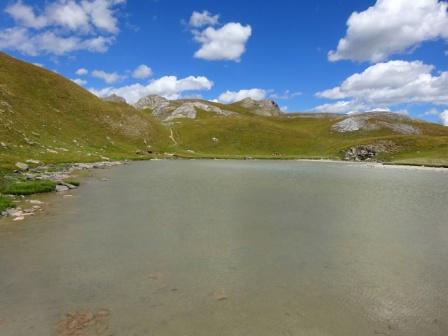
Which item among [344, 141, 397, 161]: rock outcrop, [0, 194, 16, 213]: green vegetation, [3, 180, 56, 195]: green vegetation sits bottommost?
[0, 194, 16, 213]: green vegetation

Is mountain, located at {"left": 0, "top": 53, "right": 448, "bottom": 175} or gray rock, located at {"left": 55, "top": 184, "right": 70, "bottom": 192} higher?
mountain, located at {"left": 0, "top": 53, "right": 448, "bottom": 175}

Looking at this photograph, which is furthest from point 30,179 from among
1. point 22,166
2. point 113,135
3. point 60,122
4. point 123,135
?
point 123,135

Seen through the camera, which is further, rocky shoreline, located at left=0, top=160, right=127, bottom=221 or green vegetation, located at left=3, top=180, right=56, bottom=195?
green vegetation, located at left=3, top=180, right=56, bottom=195

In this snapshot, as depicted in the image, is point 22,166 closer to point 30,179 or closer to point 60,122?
point 30,179

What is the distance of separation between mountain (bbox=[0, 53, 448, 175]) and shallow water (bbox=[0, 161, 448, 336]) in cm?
3056

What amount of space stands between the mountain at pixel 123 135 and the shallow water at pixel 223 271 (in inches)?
1203

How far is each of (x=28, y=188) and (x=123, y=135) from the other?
318 feet

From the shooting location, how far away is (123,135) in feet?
417

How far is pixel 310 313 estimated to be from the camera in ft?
36.9

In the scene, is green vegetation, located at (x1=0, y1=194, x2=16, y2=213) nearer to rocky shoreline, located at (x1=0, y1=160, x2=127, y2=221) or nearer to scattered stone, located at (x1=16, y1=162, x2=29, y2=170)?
Result: rocky shoreline, located at (x1=0, y1=160, x2=127, y2=221)

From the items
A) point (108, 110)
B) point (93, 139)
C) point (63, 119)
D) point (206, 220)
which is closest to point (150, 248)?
point (206, 220)

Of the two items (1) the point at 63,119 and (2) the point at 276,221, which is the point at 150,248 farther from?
(1) the point at 63,119

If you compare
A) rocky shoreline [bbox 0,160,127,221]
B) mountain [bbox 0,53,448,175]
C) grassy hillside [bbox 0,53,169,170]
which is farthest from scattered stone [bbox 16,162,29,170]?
grassy hillside [bbox 0,53,169,170]

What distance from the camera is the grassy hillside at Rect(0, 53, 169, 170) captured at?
236ft
